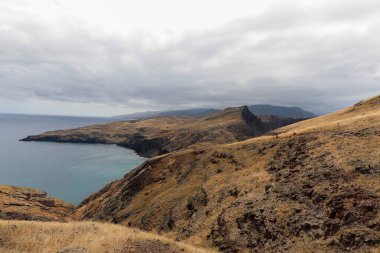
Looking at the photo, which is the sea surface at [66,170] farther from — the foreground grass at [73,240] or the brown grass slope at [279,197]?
the foreground grass at [73,240]

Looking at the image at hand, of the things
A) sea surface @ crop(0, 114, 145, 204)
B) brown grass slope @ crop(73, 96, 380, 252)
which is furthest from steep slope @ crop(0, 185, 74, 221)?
Result: sea surface @ crop(0, 114, 145, 204)

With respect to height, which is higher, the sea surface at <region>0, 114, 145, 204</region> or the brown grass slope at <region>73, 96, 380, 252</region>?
the brown grass slope at <region>73, 96, 380, 252</region>

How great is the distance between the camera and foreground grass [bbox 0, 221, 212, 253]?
1557 centimetres

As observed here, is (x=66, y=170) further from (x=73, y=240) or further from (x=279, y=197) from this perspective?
(x=73, y=240)

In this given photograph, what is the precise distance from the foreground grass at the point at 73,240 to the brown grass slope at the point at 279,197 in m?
9.73

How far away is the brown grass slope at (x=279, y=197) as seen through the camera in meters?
22.0

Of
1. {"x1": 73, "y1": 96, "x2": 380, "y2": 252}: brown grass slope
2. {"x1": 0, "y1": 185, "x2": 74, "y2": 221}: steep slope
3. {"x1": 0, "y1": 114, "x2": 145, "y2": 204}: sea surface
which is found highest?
{"x1": 73, "y1": 96, "x2": 380, "y2": 252}: brown grass slope

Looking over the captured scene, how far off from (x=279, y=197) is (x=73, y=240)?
19273mm

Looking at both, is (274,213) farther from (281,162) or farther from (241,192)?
(281,162)

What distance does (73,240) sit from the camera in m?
16.9

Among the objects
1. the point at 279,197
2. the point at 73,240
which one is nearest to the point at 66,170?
the point at 279,197

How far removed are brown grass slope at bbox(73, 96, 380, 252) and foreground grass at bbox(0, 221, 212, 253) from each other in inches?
383

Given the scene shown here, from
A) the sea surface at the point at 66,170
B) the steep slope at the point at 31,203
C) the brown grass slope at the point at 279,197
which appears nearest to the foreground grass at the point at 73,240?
the brown grass slope at the point at 279,197

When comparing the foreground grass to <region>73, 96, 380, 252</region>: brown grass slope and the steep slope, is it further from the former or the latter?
the steep slope
